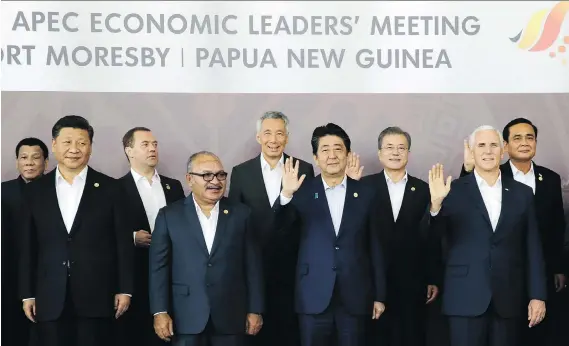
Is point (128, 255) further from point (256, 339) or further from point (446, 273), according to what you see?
point (446, 273)

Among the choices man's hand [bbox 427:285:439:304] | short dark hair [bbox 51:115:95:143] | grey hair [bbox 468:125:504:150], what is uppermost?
short dark hair [bbox 51:115:95:143]

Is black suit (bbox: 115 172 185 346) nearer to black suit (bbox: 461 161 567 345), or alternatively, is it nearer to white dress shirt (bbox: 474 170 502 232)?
white dress shirt (bbox: 474 170 502 232)

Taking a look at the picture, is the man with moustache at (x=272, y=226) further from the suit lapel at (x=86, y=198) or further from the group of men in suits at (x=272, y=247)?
the suit lapel at (x=86, y=198)

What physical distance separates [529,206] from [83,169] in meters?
2.48

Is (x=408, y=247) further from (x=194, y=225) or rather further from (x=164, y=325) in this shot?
(x=164, y=325)

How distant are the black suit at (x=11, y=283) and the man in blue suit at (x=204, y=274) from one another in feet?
2.83

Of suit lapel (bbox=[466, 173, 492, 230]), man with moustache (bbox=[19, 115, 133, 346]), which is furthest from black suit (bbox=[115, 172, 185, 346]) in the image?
suit lapel (bbox=[466, 173, 492, 230])

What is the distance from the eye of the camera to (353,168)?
15.7 feet

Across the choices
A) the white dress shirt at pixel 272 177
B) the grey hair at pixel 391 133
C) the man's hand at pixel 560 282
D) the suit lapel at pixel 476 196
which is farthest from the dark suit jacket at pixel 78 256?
the man's hand at pixel 560 282

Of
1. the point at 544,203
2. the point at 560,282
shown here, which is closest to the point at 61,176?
the point at 544,203

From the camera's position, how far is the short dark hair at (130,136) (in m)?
4.80

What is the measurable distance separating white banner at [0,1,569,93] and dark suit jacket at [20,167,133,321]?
2.48ft

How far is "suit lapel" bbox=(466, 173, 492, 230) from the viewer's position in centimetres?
453

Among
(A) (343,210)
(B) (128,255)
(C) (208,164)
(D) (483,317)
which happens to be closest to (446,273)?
(D) (483,317)
